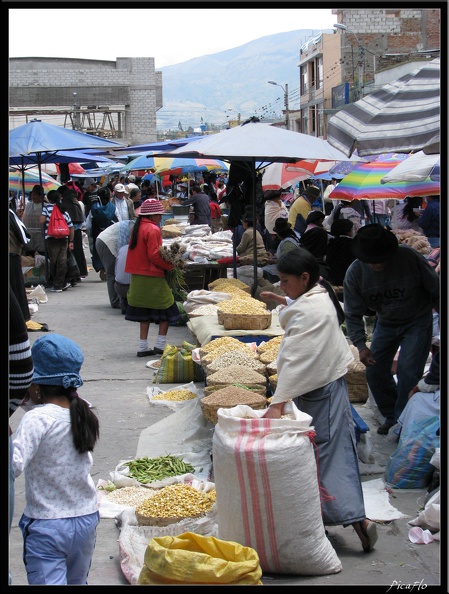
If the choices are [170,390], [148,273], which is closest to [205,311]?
[148,273]

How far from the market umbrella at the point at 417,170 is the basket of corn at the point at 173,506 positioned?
4.71 m

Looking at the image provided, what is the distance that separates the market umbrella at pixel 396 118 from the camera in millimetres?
4812

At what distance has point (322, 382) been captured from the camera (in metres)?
4.56

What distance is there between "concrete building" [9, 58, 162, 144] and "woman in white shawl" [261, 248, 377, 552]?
4702 cm

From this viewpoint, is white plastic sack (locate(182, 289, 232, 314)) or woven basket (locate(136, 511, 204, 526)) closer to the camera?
woven basket (locate(136, 511, 204, 526))

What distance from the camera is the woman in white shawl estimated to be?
177 inches

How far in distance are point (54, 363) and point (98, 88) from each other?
5008cm

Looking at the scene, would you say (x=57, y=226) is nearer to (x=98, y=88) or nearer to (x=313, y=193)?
(x=313, y=193)

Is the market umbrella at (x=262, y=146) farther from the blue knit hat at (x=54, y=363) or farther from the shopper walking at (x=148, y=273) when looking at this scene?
the blue knit hat at (x=54, y=363)

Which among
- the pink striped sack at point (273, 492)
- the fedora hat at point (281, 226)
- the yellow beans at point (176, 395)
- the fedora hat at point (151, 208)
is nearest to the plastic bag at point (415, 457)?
the pink striped sack at point (273, 492)

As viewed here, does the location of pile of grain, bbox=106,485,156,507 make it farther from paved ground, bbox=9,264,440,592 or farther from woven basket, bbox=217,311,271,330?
woven basket, bbox=217,311,271,330

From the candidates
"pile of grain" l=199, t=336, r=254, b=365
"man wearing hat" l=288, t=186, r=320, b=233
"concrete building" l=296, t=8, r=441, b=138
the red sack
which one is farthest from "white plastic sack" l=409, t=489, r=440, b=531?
"concrete building" l=296, t=8, r=441, b=138

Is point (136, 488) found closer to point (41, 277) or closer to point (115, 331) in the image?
point (115, 331)

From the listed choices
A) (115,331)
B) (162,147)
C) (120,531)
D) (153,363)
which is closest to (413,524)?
(120,531)
